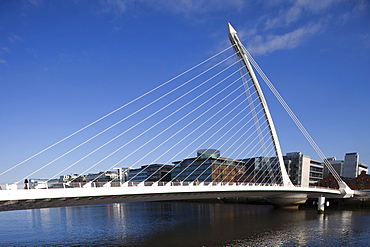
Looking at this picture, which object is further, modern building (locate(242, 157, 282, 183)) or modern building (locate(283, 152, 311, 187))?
modern building (locate(283, 152, 311, 187))

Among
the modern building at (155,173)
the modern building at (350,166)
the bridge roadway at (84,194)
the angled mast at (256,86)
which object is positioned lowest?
the modern building at (155,173)

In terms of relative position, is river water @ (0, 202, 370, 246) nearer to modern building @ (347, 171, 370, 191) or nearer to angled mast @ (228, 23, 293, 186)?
angled mast @ (228, 23, 293, 186)

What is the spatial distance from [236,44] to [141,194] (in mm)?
26111

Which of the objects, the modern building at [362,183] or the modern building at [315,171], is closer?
the modern building at [362,183]

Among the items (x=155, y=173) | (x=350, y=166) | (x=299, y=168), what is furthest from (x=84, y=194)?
(x=155, y=173)

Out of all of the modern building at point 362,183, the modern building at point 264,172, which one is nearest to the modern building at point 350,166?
the modern building at point 362,183

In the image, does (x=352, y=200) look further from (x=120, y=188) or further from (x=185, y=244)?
(x=120, y=188)

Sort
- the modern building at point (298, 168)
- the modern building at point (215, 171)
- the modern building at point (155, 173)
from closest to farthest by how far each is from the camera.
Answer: the modern building at point (298, 168) < the modern building at point (215, 171) < the modern building at point (155, 173)

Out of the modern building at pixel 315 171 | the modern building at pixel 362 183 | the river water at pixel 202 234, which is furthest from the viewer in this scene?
the modern building at pixel 315 171

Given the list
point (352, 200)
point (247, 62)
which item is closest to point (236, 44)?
point (247, 62)

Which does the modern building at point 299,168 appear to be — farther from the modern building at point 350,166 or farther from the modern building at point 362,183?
the modern building at point 362,183

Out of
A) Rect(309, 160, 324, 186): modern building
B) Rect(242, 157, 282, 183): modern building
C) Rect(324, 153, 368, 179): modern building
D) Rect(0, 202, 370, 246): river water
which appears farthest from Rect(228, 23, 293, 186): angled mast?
Rect(324, 153, 368, 179): modern building

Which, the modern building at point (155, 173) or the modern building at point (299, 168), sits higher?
the modern building at point (299, 168)

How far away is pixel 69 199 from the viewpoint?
17766 mm
